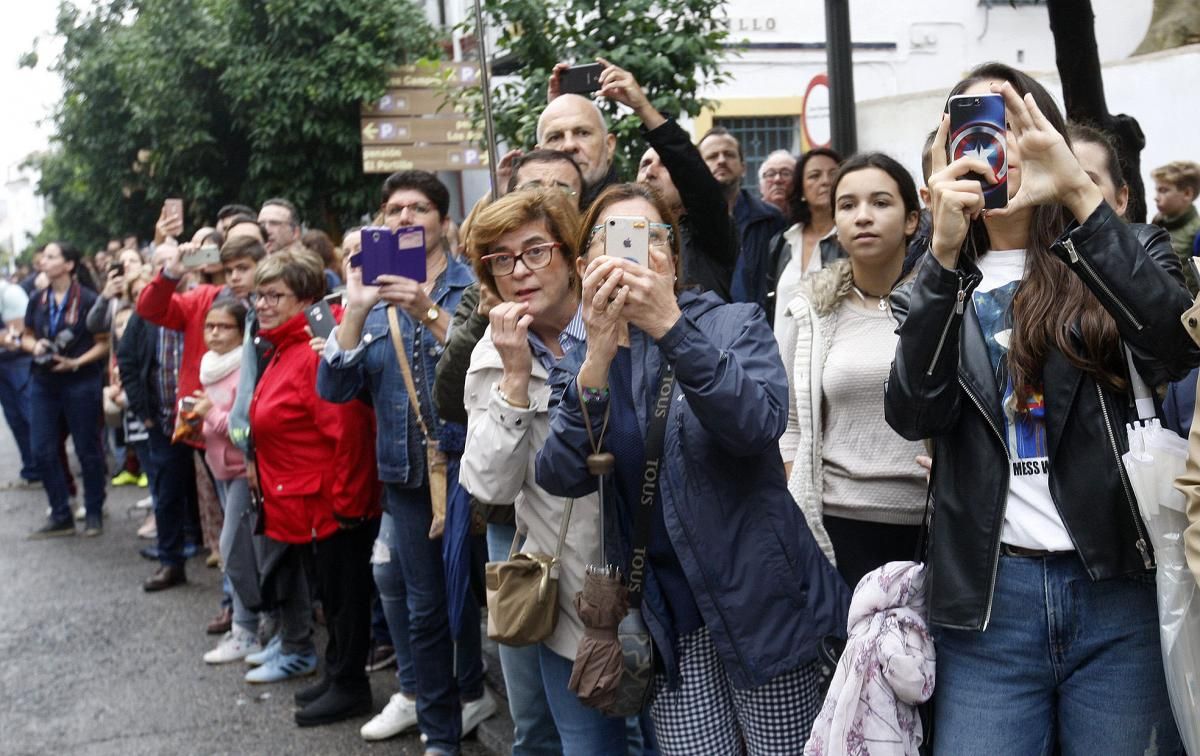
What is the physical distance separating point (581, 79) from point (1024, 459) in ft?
9.10

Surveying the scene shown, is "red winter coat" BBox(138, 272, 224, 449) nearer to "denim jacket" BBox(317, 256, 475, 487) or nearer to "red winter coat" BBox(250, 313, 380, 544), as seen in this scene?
"red winter coat" BBox(250, 313, 380, 544)

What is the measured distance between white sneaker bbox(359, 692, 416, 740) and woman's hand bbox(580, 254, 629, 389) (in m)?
3.02

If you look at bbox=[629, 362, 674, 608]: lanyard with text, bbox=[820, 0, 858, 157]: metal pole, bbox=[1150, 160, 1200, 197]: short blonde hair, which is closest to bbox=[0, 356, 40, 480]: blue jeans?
bbox=[820, 0, 858, 157]: metal pole

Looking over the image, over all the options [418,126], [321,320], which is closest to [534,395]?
[321,320]

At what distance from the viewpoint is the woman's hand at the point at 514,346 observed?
3371 mm

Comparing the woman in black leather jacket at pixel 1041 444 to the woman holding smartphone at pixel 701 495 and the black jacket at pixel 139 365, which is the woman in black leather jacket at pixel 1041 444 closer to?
the woman holding smartphone at pixel 701 495

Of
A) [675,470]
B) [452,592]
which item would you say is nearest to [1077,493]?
[675,470]

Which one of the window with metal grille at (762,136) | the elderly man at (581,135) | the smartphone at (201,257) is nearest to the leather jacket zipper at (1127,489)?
the elderly man at (581,135)

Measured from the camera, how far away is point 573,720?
3537 mm

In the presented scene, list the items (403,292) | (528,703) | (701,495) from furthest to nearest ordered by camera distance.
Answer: (403,292), (528,703), (701,495)

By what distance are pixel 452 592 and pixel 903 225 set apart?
1.98 metres

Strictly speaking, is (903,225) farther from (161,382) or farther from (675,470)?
(161,382)

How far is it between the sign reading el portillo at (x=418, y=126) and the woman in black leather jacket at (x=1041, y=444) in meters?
7.85

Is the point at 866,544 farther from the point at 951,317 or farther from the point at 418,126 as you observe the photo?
the point at 418,126
